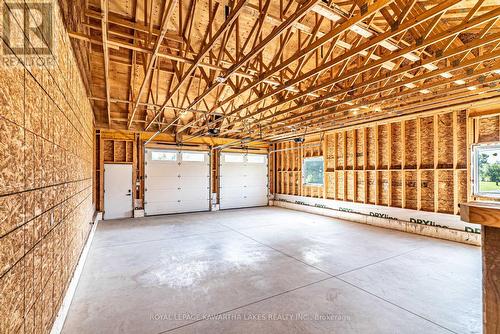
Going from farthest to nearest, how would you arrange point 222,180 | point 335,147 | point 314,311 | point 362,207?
point 222,180 < point 335,147 < point 362,207 < point 314,311

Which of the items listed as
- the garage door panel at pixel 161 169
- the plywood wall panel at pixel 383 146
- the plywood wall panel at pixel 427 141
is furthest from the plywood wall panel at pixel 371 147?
the garage door panel at pixel 161 169

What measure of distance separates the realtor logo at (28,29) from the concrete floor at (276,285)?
277cm

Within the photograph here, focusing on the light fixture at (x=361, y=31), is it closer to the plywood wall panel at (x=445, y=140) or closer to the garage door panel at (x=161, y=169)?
the plywood wall panel at (x=445, y=140)

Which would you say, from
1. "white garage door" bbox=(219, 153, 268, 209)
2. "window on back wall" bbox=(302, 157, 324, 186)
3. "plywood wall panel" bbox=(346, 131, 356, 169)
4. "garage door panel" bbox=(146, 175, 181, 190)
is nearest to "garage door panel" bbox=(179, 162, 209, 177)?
"garage door panel" bbox=(146, 175, 181, 190)

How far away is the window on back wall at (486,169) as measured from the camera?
17.8 feet

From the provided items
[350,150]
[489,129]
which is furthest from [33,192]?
[350,150]

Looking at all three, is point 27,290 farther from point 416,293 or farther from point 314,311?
point 416,293

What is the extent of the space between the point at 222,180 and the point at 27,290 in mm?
9296

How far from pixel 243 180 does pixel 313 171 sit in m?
3.45

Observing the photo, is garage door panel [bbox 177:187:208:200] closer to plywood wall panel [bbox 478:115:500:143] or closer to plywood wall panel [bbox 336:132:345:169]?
plywood wall panel [bbox 336:132:345:169]

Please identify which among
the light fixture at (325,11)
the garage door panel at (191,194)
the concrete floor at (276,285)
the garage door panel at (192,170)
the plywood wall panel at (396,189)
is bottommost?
the concrete floor at (276,285)

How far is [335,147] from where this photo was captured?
902 cm

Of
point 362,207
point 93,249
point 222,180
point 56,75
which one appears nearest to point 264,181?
point 222,180

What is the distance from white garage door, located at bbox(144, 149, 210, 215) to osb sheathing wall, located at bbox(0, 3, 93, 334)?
6643 mm
